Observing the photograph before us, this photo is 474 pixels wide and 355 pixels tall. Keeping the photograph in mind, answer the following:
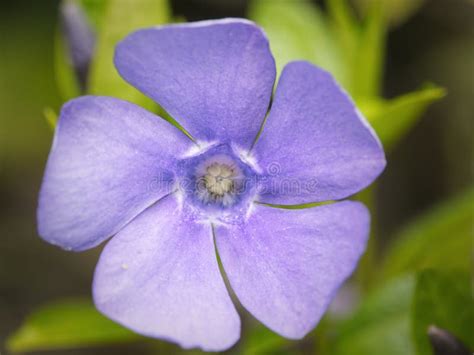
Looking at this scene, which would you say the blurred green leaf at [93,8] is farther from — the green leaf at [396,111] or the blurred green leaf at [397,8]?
the blurred green leaf at [397,8]

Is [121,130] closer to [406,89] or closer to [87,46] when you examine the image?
[87,46]

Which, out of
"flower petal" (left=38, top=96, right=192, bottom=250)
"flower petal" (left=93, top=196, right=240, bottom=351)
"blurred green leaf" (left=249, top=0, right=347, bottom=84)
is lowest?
"flower petal" (left=93, top=196, right=240, bottom=351)

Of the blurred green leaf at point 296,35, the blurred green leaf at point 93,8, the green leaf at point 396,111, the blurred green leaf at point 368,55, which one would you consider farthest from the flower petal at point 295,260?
the blurred green leaf at point 93,8

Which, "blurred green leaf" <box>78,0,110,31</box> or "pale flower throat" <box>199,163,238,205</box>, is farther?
"blurred green leaf" <box>78,0,110,31</box>

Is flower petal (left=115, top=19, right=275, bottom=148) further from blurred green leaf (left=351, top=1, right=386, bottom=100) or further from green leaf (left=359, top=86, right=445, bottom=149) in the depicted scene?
blurred green leaf (left=351, top=1, right=386, bottom=100)

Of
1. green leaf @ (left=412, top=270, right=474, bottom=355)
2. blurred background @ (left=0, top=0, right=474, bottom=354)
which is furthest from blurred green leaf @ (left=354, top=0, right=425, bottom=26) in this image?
green leaf @ (left=412, top=270, right=474, bottom=355)

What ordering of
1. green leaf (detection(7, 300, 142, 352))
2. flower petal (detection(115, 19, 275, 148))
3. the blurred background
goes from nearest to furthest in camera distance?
flower petal (detection(115, 19, 275, 148)) → green leaf (detection(7, 300, 142, 352)) → the blurred background

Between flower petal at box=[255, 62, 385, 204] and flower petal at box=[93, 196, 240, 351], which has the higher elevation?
flower petal at box=[255, 62, 385, 204]
